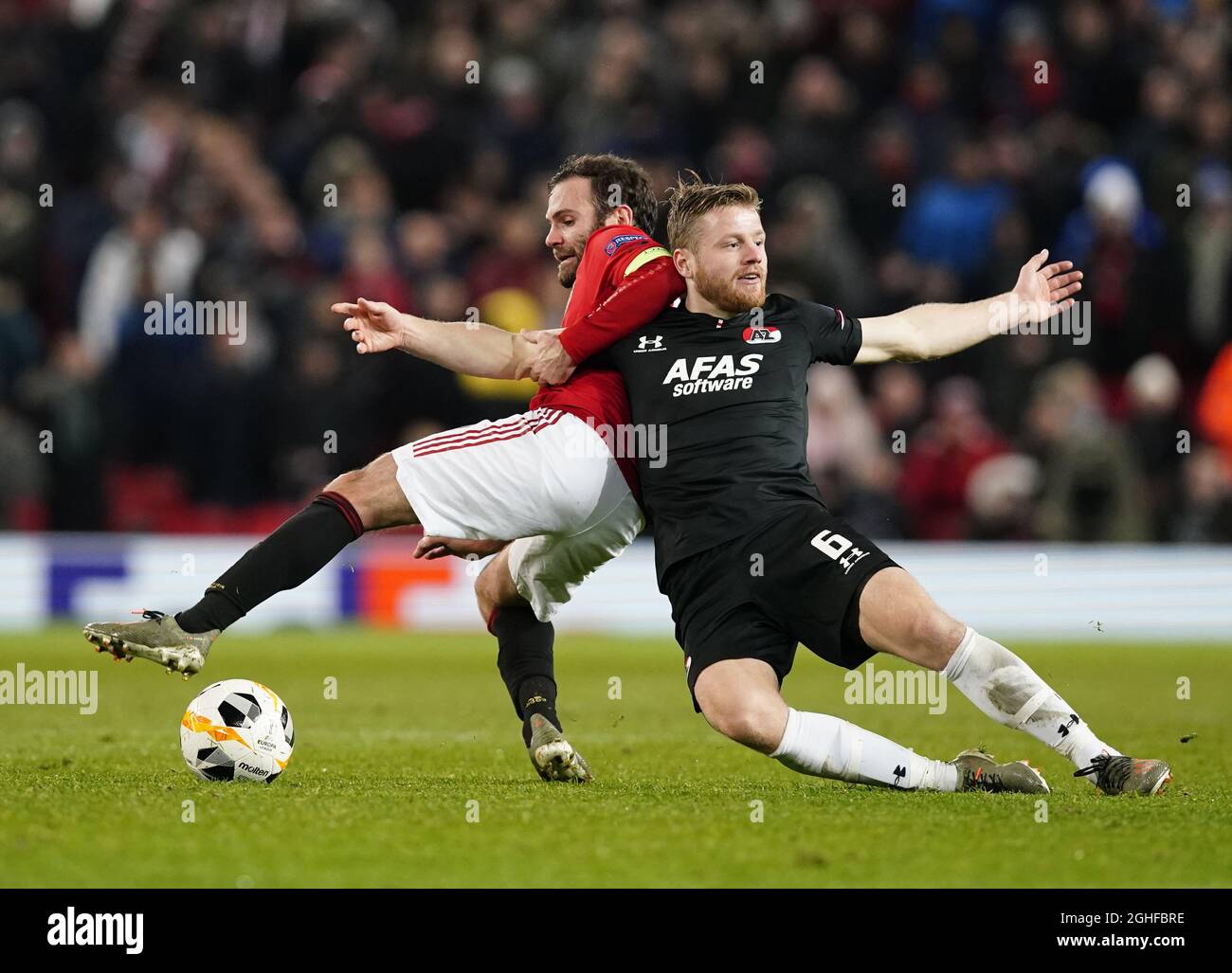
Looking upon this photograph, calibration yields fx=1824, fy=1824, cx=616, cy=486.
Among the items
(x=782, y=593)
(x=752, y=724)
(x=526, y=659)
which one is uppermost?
(x=782, y=593)

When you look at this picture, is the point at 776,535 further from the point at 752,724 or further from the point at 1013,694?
the point at 1013,694

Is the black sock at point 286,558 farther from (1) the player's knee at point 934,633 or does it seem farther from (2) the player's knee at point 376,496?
(1) the player's knee at point 934,633

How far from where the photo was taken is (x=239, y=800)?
5762 mm

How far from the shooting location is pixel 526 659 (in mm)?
6934

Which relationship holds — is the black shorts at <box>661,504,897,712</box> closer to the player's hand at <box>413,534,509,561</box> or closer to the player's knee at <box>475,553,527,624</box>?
the player's hand at <box>413,534,509,561</box>

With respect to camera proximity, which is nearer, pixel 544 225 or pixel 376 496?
pixel 376 496

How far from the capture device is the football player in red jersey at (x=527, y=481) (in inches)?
239

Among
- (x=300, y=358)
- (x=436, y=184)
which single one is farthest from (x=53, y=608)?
(x=436, y=184)

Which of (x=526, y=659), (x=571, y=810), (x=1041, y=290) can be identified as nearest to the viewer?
(x=571, y=810)

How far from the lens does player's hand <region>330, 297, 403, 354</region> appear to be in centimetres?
632

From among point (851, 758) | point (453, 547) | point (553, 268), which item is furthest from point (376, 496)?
point (553, 268)

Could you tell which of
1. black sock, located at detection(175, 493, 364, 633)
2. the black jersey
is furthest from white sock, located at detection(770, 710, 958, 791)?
black sock, located at detection(175, 493, 364, 633)

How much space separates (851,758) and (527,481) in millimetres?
1433

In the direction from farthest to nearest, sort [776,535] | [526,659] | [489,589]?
1. [489,589]
2. [526,659]
3. [776,535]
